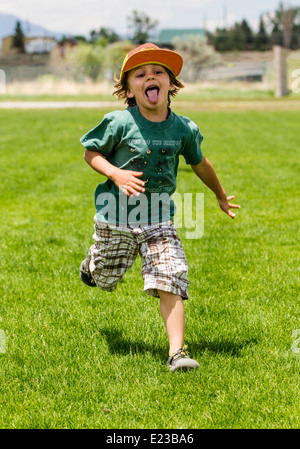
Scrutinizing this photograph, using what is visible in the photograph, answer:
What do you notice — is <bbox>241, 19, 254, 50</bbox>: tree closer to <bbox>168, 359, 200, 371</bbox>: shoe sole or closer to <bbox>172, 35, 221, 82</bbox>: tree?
<bbox>172, 35, 221, 82</bbox>: tree

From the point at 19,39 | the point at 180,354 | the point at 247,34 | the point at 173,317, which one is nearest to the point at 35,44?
the point at 19,39

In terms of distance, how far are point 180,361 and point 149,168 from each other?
110 centimetres

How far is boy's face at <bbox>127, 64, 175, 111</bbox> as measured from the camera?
338 centimetres

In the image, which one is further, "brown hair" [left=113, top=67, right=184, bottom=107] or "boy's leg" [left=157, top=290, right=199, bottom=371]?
"brown hair" [left=113, top=67, right=184, bottom=107]

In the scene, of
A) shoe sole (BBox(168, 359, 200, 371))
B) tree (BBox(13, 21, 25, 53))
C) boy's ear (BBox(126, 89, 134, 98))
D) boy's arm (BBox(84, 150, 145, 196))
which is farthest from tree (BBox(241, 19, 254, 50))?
shoe sole (BBox(168, 359, 200, 371))

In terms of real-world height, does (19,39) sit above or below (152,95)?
below

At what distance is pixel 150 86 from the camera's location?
3.41 metres

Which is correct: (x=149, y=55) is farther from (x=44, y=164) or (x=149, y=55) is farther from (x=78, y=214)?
(x=44, y=164)

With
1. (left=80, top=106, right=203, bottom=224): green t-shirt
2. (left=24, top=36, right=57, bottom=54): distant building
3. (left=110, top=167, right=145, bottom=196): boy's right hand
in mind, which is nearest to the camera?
(left=110, top=167, right=145, bottom=196): boy's right hand

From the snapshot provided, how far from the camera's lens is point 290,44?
102062mm

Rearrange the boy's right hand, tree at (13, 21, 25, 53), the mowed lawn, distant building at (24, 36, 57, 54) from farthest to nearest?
distant building at (24, 36, 57, 54), tree at (13, 21, 25, 53), the boy's right hand, the mowed lawn

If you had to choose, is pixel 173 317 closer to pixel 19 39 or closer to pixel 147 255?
pixel 147 255

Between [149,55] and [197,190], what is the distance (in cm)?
511
